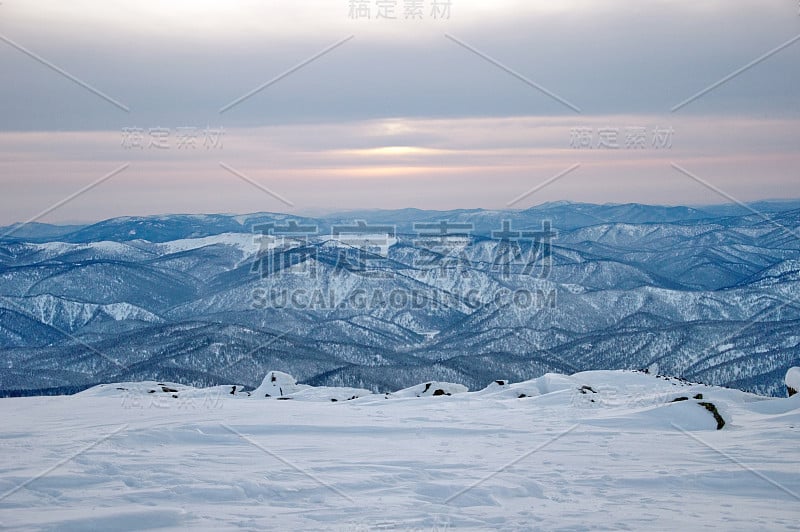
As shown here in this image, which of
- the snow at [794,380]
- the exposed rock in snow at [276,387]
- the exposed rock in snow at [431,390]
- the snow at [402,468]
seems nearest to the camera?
the snow at [402,468]

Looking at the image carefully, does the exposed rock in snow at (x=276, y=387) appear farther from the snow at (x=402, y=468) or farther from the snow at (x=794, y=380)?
the snow at (x=794, y=380)

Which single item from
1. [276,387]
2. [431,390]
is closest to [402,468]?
[431,390]

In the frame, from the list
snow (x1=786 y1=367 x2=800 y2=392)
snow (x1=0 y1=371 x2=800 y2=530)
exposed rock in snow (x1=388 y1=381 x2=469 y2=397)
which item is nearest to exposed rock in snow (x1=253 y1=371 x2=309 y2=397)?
exposed rock in snow (x1=388 y1=381 x2=469 y2=397)

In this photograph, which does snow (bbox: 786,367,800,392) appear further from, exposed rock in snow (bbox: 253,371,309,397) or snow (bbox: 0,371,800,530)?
exposed rock in snow (bbox: 253,371,309,397)

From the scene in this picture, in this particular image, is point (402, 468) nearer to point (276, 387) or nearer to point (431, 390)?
point (431, 390)

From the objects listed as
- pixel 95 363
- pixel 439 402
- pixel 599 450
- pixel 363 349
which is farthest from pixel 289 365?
pixel 599 450

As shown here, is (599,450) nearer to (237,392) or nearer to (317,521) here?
(317,521)

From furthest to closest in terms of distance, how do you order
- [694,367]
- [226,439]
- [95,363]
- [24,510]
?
[95,363]
[694,367]
[226,439]
[24,510]

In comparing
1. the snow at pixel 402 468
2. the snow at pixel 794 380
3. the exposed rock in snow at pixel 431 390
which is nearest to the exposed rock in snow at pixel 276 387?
the exposed rock in snow at pixel 431 390
